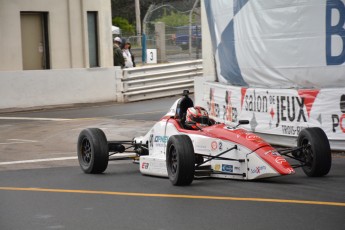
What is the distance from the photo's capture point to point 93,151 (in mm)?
13242

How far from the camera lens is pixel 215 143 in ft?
39.8

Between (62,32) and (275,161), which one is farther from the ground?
(62,32)

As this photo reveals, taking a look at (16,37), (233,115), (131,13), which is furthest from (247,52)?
(131,13)

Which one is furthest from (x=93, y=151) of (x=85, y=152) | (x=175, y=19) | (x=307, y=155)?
(x=175, y=19)

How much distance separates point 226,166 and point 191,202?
165 cm

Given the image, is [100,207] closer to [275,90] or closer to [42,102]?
[275,90]

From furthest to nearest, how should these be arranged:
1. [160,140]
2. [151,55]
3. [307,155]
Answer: [151,55] < [160,140] < [307,155]

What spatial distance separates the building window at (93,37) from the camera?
28562 millimetres

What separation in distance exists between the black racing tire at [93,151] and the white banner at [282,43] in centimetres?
457

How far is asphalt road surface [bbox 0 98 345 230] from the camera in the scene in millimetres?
9219

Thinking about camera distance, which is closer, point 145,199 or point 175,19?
point 145,199

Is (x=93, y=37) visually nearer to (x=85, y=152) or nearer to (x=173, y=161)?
(x=85, y=152)

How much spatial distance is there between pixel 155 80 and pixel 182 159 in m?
17.4

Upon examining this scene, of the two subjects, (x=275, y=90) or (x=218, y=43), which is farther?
(x=218, y=43)
